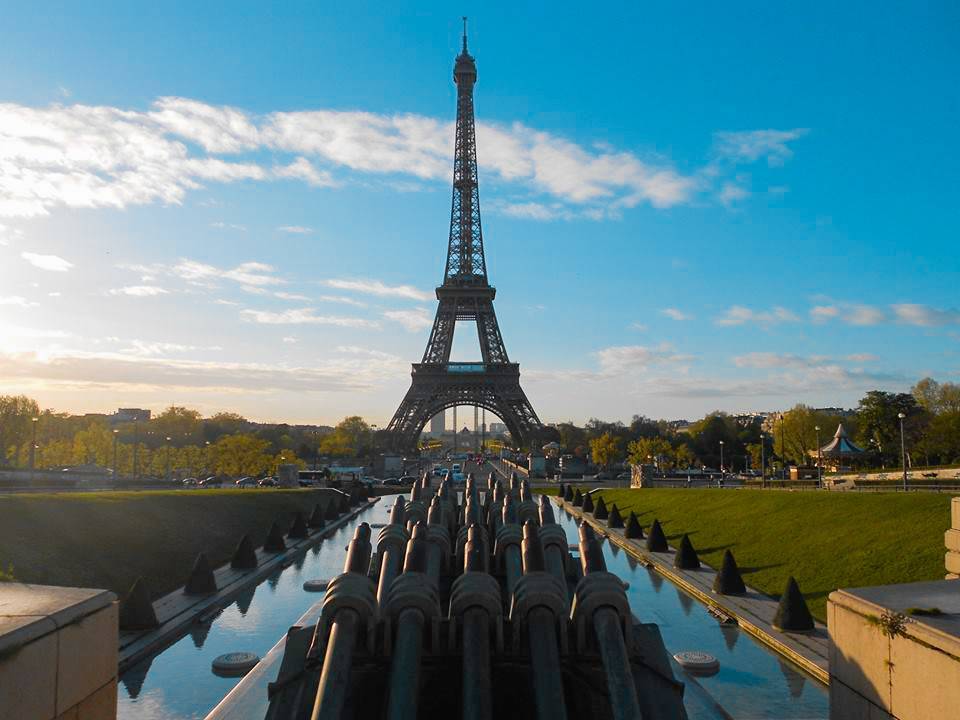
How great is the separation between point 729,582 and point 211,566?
47.6 ft

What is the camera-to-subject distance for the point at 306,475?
6047cm

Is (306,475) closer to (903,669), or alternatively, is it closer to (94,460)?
(94,460)

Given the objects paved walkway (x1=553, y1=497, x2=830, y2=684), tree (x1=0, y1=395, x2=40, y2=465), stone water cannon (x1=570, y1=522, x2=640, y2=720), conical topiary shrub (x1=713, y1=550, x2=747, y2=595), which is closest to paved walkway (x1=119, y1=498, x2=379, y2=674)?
stone water cannon (x1=570, y1=522, x2=640, y2=720)

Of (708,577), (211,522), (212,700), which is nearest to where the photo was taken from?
(212,700)

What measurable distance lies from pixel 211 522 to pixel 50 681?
2499 cm

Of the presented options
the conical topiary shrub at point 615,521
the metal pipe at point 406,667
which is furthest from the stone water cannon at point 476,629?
the conical topiary shrub at point 615,521

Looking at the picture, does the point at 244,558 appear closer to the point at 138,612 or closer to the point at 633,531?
the point at 138,612

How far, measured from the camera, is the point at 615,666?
236 inches

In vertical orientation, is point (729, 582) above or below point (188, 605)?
above

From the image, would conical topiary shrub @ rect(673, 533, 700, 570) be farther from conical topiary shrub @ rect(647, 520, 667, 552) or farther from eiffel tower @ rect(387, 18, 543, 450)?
eiffel tower @ rect(387, 18, 543, 450)

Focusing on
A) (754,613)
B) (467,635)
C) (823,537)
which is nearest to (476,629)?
(467,635)

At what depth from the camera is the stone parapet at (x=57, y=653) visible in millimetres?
4254

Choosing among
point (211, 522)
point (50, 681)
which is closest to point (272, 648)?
point (50, 681)

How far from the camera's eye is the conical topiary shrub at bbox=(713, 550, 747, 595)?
1800cm
